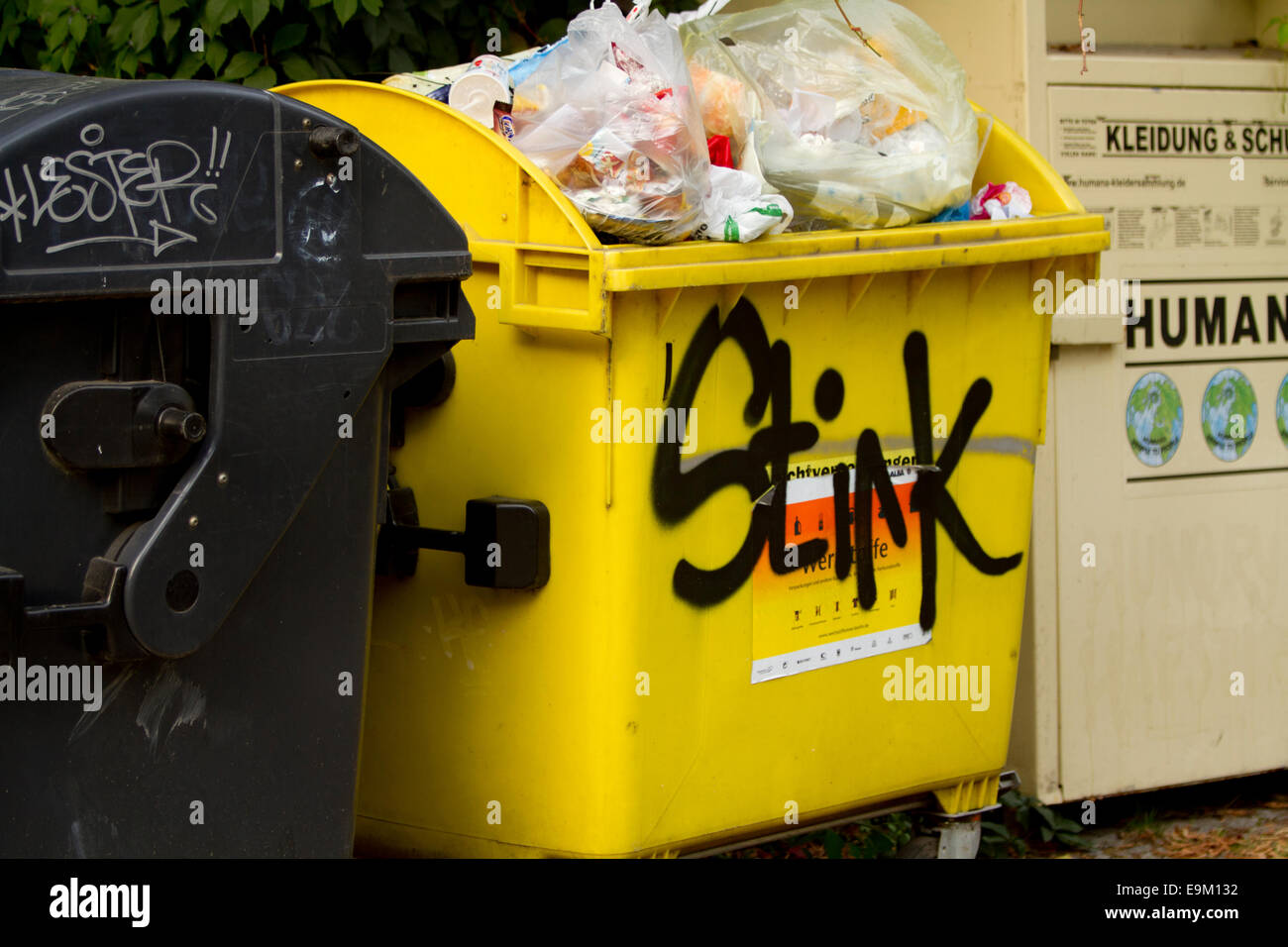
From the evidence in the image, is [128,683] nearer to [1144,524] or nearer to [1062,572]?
[1062,572]

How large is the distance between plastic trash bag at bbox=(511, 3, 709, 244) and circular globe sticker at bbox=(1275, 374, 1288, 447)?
2.28m

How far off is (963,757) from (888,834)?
0.54 metres

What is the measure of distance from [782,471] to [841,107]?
29.7 inches

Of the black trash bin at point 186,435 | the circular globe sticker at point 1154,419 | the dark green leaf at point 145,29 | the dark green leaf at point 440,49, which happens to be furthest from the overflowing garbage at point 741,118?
the circular globe sticker at point 1154,419

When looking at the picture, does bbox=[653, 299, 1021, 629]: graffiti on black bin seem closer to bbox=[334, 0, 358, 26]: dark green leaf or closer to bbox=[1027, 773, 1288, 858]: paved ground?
bbox=[334, 0, 358, 26]: dark green leaf

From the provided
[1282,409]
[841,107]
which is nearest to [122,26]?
[841,107]

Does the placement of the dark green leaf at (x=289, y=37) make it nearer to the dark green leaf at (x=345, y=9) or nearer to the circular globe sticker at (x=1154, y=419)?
the dark green leaf at (x=345, y=9)

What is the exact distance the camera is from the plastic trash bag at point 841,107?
9.95ft

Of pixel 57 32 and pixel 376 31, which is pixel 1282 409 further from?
pixel 57 32

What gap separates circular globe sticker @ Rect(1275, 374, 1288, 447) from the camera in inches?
173

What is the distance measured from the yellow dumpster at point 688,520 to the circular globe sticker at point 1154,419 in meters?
0.97

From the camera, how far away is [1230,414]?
4312mm

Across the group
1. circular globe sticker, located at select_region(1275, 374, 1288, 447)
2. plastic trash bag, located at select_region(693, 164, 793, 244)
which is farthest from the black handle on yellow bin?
circular globe sticker, located at select_region(1275, 374, 1288, 447)

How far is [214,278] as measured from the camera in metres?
2.19
